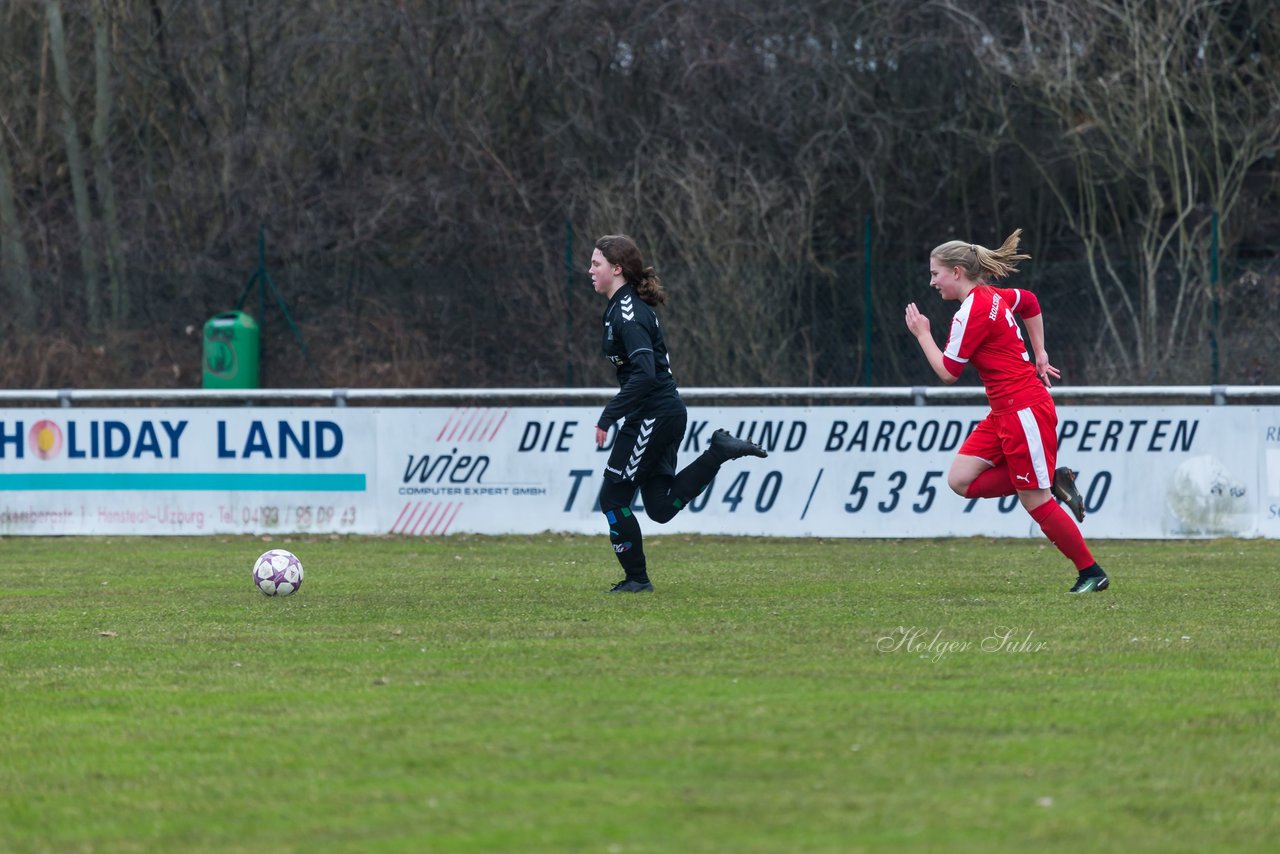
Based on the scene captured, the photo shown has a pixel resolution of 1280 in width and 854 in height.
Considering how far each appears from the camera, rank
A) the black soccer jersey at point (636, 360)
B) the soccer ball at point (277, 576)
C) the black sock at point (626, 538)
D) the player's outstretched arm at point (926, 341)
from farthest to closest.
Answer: the soccer ball at point (277, 576) < the black sock at point (626, 538) < the black soccer jersey at point (636, 360) < the player's outstretched arm at point (926, 341)

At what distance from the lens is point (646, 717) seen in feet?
18.4

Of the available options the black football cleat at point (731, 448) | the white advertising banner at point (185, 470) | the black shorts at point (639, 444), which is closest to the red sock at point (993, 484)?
the black football cleat at point (731, 448)

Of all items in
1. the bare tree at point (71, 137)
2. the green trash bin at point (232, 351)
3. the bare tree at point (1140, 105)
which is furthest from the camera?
the bare tree at point (71, 137)

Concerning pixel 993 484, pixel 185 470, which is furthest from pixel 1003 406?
pixel 185 470

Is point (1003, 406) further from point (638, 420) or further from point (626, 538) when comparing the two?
point (626, 538)

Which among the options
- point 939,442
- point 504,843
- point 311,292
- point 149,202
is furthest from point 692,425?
point 149,202

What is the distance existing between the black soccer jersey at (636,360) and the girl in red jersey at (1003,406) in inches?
55.3

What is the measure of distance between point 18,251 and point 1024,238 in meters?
13.3

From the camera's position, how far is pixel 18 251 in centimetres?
2233

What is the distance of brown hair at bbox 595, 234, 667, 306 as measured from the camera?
9.31 m

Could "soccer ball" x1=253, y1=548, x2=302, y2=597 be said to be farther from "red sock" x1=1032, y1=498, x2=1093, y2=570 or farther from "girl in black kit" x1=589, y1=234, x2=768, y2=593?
"red sock" x1=1032, y1=498, x2=1093, y2=570

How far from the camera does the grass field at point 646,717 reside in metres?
4.28

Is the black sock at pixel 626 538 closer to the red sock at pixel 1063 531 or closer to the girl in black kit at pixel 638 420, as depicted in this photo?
the girl in black kit at pixel 638 420

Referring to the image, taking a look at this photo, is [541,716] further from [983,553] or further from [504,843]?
[983,553]
